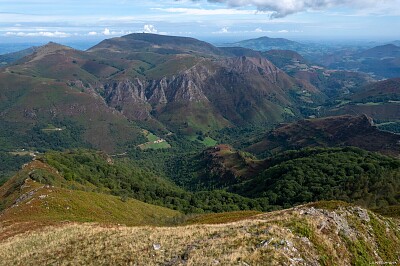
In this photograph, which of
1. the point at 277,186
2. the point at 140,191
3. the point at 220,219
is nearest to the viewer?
the point at 220,219

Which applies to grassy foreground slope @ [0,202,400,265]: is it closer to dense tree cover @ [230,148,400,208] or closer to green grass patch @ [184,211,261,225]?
green grass patch @ [184,211,261,225]

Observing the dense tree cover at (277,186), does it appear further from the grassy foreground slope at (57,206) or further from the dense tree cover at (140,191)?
the grassy foreground slope at (57,206)

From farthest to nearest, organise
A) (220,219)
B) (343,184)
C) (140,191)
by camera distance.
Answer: (140,191) < (343,184) < (220,219)

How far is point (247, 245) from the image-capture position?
33.3 metres

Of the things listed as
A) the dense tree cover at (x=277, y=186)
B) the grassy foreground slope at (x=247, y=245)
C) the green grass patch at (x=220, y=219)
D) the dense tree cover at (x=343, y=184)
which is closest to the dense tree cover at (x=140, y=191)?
the dense tree cover at (x=277, y=186)

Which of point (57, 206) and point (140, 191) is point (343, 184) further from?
point (57, 206)

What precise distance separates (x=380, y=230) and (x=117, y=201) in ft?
280

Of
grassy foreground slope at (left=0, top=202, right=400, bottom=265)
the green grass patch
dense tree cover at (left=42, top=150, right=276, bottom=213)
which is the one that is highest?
grassy foreground slope at (left=0, top=202, right=400, bottom=265)

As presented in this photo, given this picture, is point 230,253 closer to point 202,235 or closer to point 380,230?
point 202,235

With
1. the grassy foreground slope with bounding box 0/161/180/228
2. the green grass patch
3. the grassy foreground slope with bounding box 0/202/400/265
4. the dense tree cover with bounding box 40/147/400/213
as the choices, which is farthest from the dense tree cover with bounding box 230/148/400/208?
the grassy foreground slope with bounding box 0/202/400/265

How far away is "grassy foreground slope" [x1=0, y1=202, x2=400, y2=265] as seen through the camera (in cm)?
3209

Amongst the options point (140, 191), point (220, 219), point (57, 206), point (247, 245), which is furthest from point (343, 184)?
Result: point (247, 245)

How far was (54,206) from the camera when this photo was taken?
82938mm

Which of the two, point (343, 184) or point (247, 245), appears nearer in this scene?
point (247, 245)
